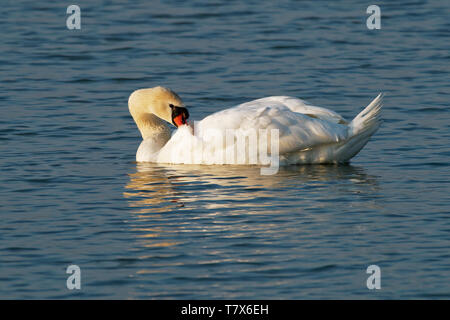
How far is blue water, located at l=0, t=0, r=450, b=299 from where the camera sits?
8.93 meters

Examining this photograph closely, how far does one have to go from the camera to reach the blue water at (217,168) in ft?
29.3

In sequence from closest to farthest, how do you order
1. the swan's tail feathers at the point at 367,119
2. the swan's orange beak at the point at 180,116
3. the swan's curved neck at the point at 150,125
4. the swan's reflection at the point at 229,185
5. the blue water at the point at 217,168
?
the blue water at the point at 217,168
the swan's reflection at the point at 229,185
the swan's tail feathers at the point at 367,119
the swan's orange beak at the point at 180,116
the swan's curved neck at the point at 150,125

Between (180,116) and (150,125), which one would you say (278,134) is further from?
(150,125)

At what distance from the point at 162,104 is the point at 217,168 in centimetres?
148

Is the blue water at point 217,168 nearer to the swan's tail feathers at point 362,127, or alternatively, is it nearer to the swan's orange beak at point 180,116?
the swan's tail feathers at point 362,127

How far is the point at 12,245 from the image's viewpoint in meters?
9.74

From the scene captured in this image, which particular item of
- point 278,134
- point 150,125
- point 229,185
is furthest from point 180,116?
point 229,185

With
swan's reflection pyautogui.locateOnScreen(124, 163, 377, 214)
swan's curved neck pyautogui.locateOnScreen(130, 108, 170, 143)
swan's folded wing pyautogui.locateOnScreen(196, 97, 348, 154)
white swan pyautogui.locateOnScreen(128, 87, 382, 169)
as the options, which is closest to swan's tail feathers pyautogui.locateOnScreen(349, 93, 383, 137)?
white swan pyautogui.locateOnScreen(128, 87, 382, 169)

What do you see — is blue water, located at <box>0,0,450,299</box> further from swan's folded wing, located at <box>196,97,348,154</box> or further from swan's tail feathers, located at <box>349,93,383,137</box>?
swan's tail feathers, located at <box>349,93,383,137</box>

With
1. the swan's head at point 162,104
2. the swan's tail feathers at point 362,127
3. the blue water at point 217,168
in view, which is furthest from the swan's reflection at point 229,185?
the swan's head at point 162,104

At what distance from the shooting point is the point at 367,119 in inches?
480
